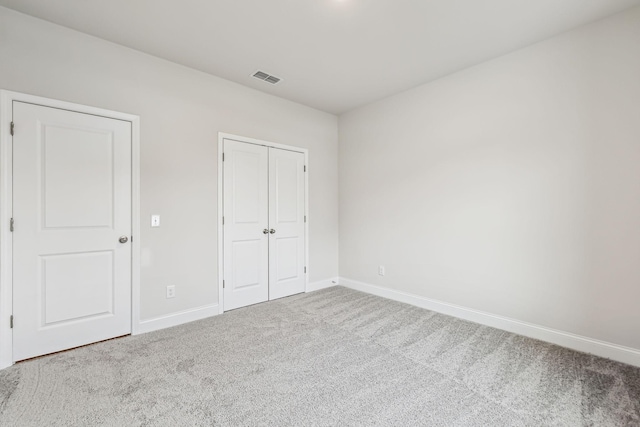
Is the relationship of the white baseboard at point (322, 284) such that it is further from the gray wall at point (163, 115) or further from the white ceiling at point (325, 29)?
the white ceiling at point (325, 29)

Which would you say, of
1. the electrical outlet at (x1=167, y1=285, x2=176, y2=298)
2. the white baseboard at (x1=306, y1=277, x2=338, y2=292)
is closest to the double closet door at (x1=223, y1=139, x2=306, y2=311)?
the white baseboard at (x1=306, y1=277, x2=338, y2=292)

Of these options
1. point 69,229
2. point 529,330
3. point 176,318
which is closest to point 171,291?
point 176,318

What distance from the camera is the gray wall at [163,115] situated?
7.50 feet

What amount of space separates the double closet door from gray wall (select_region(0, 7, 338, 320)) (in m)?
0.19

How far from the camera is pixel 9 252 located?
2168 mm

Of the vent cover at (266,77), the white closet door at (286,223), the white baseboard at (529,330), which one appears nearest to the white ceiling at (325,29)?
the vent cover at (266,77)

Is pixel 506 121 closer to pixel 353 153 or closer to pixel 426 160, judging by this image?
pixel 426 160

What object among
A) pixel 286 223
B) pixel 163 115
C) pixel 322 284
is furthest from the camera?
pixel 322 284

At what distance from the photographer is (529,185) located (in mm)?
2650

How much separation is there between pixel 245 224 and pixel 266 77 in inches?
70.9

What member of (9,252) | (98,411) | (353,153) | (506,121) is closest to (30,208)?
(9,252)

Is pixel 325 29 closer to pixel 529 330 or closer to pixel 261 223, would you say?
pixel 261 223

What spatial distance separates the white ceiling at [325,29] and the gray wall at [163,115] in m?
0.17

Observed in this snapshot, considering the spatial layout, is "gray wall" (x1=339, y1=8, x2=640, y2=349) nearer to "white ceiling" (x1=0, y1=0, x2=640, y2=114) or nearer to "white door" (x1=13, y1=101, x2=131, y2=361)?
"white ceiling" (x1=0, y1=0, x2=640, y2=114)
